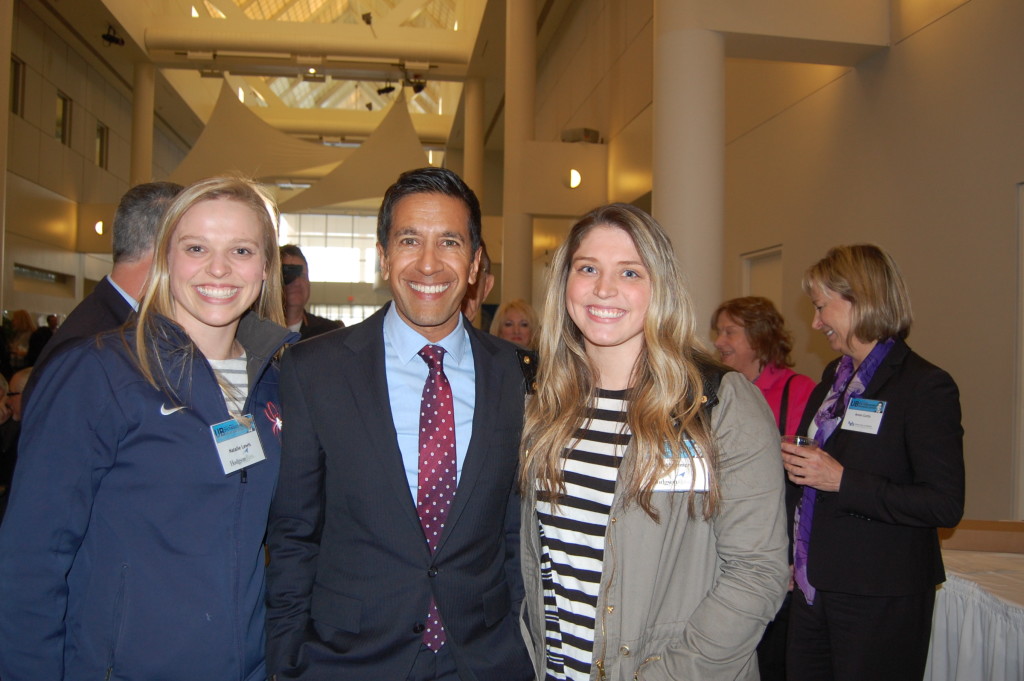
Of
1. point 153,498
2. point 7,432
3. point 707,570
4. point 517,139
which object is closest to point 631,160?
point 517,139

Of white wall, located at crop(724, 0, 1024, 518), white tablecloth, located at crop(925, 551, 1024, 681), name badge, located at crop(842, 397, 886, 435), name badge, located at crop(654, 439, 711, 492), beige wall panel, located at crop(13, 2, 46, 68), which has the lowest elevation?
white tablecloth, located at crop(925, 551, 1024, 681)

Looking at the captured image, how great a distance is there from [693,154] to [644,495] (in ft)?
13.7

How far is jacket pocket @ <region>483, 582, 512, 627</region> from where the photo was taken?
1.71 metres

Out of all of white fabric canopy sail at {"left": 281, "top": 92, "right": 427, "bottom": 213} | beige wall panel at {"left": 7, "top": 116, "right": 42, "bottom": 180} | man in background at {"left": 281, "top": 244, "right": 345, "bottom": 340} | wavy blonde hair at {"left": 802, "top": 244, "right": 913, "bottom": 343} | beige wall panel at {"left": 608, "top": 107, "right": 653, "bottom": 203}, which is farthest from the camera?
beige wall panel at {"left": 7, "top": 116, "right": 42, "bottom": 180}

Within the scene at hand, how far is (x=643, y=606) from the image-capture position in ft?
5.04

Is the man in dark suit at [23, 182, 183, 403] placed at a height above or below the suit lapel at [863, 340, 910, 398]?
above

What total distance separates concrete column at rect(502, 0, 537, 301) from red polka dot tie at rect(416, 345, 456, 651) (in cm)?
774

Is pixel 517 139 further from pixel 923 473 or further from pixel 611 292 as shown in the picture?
pixel 611 292

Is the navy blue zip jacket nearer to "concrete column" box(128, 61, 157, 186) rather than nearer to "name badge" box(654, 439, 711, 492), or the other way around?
"name badge" box(654, 439, 711, 492)

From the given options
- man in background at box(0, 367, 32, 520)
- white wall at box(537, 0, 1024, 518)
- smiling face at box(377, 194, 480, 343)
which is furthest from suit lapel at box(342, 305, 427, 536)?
white wall at box(537, 0, 1024, 518)

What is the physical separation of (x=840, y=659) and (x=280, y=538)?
1.72 metres

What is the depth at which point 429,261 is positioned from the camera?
1.85 meters

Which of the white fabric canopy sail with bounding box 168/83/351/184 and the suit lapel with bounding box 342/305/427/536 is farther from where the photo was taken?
the white fabric canopy sail with bounding box 168/83/351/184

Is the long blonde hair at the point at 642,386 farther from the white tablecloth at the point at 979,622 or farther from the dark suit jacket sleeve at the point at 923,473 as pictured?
the white tablecloth at the point at 979,622
